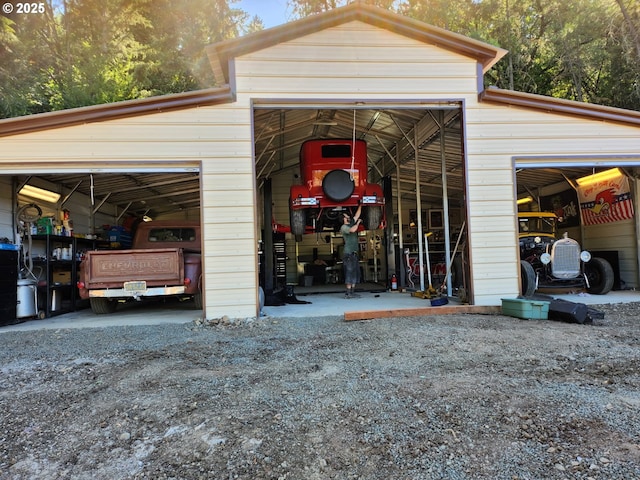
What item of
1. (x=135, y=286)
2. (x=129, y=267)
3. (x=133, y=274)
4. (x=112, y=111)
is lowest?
(x=135, y=286)

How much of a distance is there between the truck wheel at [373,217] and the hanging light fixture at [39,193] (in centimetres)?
658

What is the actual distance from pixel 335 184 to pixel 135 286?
4009 millimetres

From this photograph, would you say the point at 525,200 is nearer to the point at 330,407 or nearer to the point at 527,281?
the point at 527,281

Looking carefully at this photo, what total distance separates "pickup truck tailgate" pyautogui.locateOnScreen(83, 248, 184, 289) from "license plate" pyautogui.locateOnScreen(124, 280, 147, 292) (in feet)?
0.24

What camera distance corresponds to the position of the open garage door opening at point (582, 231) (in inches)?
299

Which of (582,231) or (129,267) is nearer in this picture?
(129,267)

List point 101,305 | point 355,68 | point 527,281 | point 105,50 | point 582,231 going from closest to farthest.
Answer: point 355,68 → point 527,281 → point 101,305 → point 582,231 → point 105,50

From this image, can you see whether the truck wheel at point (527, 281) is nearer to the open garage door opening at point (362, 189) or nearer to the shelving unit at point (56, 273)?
the open garage door opening at point (362, 189)

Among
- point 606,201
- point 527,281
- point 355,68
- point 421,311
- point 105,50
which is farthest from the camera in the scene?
point 105,50

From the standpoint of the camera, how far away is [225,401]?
2736 millimetres

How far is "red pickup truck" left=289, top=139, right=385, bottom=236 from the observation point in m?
7.59

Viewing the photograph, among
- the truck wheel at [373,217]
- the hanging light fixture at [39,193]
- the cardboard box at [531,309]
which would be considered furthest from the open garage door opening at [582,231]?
the hanging light fixture at [39,193]

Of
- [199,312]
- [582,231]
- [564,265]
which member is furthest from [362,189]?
[582,231]

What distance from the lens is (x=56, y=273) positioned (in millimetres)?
7625
